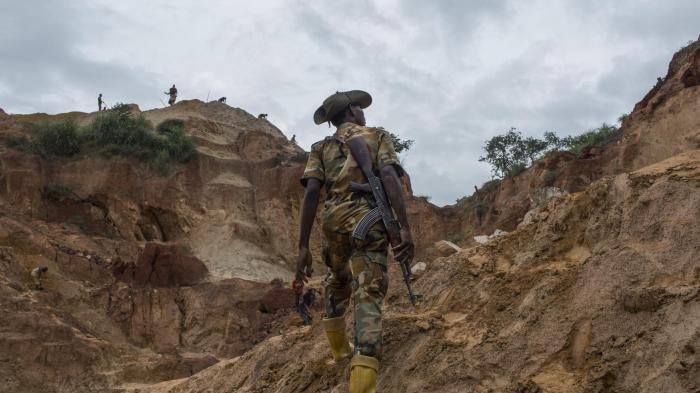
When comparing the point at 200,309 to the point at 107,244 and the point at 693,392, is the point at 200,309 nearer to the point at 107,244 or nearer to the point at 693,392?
the point at 107,244

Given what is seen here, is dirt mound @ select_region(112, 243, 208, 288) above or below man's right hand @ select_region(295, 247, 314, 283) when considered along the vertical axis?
above

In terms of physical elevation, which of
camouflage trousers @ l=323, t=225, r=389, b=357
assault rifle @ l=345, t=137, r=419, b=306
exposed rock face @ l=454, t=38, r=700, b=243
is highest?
exposed rock face @ l=454, t=38, r=700, b=243

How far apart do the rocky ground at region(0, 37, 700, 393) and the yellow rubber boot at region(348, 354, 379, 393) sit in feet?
2.20

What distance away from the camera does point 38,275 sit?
1688 cm

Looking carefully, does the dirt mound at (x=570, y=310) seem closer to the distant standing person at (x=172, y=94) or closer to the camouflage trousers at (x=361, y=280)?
the camouflage trousers at (x=361, y=280)

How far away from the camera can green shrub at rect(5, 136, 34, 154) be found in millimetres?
25900

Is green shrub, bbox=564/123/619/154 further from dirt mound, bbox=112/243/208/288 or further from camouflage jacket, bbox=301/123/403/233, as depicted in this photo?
camouflage jacket, bbox=301/123/403/233

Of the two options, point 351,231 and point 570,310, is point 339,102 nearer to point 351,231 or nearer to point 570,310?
point 351,231

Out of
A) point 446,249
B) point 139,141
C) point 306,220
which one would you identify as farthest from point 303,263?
point 139,141

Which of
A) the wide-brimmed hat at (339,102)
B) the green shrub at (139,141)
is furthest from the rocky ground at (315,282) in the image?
the wide-brimmed hat at (339,102)

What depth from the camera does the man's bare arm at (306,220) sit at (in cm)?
554

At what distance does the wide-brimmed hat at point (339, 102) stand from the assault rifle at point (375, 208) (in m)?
0.43

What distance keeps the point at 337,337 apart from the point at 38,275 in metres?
12.9

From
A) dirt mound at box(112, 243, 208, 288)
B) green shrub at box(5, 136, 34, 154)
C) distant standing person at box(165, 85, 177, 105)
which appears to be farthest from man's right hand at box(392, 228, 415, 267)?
distant standing person at box(165, 85, 177, 105)
